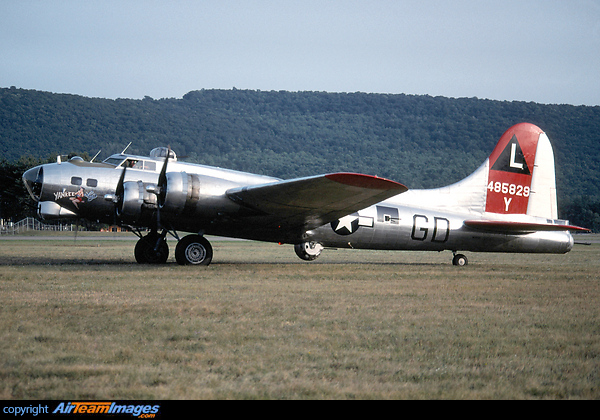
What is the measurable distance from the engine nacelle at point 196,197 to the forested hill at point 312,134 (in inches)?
4345

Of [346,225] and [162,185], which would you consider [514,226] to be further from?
[162,185]

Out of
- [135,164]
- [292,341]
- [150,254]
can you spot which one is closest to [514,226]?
[150,254]

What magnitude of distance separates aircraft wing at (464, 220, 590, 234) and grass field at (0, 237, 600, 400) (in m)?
6.67

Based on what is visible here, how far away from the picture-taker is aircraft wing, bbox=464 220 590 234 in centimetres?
1723

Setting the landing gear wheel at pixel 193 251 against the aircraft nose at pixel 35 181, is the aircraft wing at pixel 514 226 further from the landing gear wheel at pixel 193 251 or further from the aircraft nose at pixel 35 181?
the aircraft nose at pixel 35 181

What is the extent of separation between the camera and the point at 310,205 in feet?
48.1

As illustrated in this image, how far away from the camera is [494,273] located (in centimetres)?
1498

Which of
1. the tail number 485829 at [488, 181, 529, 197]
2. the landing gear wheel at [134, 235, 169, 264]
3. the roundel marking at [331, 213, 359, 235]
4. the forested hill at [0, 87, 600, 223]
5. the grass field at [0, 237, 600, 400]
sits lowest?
the grass field at [0, 237, 600, 400]

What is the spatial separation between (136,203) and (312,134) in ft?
557

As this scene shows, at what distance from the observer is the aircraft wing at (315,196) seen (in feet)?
42.6

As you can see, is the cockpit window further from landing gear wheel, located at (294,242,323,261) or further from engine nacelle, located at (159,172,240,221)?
landing gear wheel, located at (294,242,323,261)

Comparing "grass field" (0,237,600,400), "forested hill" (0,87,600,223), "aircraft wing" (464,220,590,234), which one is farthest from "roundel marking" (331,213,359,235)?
"forested hill" (0,87,600,223)

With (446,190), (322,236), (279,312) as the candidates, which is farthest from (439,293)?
(446,190)

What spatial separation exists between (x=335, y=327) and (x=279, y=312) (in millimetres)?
1244
